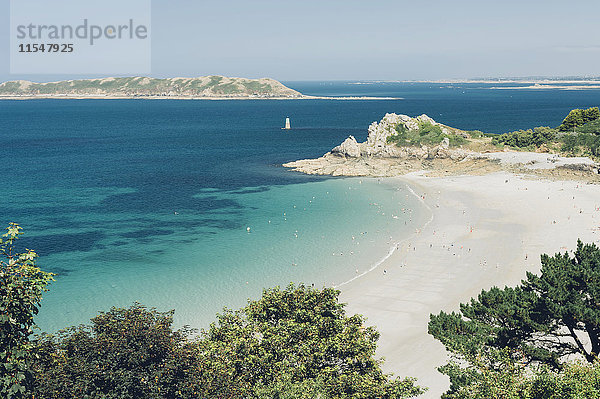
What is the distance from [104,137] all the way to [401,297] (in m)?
133

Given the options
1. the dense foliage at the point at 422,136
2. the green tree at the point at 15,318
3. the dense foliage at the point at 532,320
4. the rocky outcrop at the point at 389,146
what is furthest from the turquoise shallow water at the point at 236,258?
the dense foliage at the point at 422,136

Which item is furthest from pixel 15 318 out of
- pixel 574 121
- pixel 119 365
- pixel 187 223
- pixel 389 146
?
pixel 574 121

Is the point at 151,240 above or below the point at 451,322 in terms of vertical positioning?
below

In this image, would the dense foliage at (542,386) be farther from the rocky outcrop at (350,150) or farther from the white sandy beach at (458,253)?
the rocky outcrop at (350,150)

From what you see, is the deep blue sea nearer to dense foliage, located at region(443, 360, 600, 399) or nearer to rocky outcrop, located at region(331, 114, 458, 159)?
rocky outcrop, located at region(331, 114, 458, 159)

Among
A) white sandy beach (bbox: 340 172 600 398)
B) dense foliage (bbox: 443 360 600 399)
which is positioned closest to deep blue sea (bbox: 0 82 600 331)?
white sandy beach (bbox: 340 172 600 398)

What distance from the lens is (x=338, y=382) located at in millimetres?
18562

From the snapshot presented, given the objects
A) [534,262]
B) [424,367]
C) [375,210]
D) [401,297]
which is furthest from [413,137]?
[424,367]

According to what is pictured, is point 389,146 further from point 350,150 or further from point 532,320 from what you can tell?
point 532,320

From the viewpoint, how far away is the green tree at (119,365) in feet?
45.8

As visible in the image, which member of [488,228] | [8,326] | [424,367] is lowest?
[424,367]

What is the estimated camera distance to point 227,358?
19312 millimetres

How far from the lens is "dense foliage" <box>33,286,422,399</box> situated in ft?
47.5

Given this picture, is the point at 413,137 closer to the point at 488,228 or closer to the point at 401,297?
the point at 488,228
